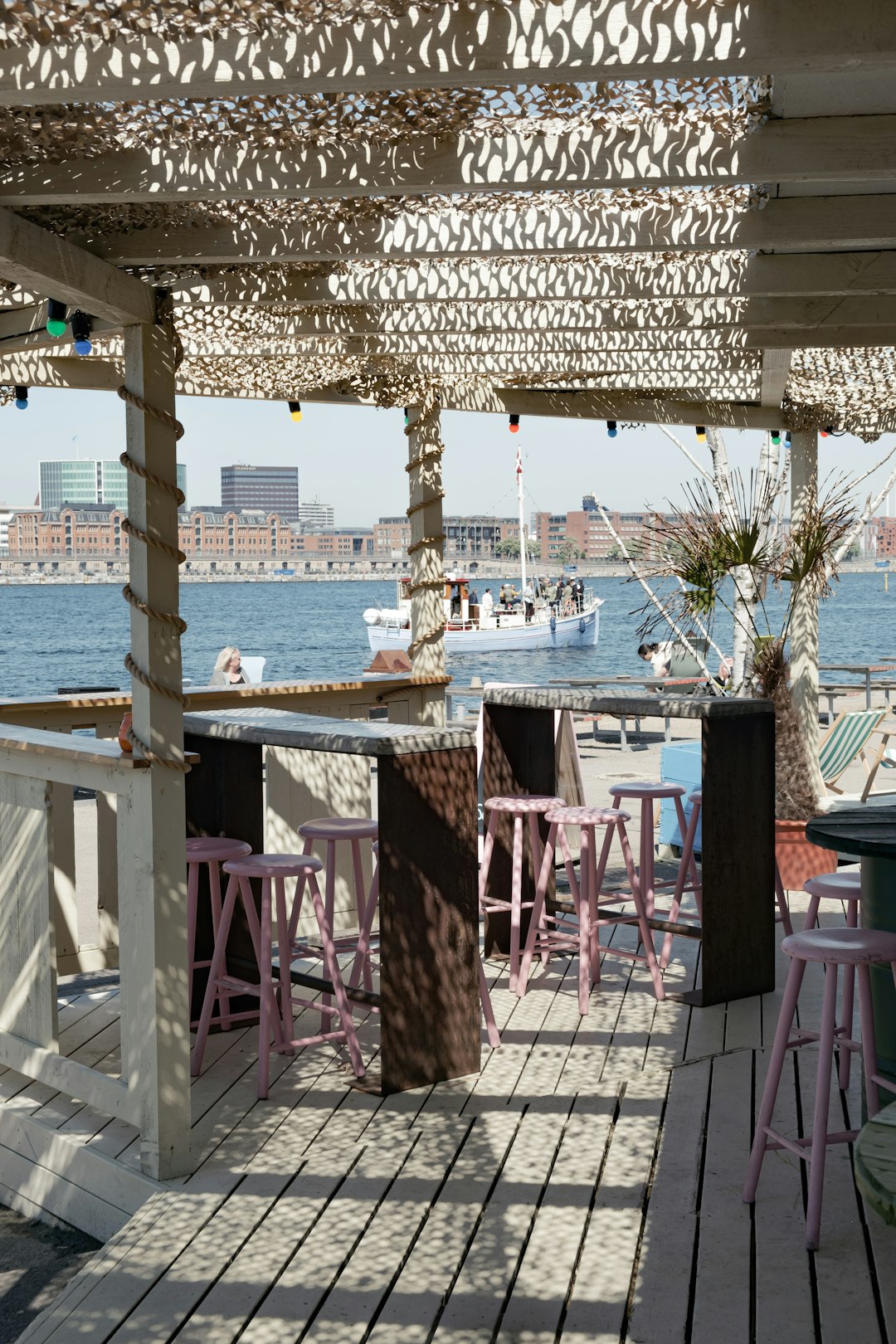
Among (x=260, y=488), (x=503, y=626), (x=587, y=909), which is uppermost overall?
(x=260, y=488)

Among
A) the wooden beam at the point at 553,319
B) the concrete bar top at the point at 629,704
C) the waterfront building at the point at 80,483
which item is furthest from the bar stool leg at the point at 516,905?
the waterfront building at the point at 80,483

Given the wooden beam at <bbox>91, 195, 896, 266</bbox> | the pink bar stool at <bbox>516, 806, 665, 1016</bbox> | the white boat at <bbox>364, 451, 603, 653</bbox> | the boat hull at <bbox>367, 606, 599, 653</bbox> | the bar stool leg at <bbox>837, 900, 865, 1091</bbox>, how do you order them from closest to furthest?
the bar stool leg at <bbox>837, 900, 865, 1091</bbox>
the wooden beam at <bbox>91, 195, 896, 266</bbox>
the pink bar stool at <bbox>516, 806, 665, 1016</bbox>
the white boat at <bbox>364, 451, 603, 653</bbox>
the boat hull at <bbox>367, 606, 599, 653</bbox>

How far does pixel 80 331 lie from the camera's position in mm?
3590

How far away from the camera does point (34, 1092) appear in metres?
4.12

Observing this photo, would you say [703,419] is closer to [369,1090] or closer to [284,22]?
[369,1090]

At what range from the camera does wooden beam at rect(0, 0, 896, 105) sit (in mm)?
2305

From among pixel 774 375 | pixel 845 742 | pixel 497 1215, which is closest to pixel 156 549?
pixel 497 1215

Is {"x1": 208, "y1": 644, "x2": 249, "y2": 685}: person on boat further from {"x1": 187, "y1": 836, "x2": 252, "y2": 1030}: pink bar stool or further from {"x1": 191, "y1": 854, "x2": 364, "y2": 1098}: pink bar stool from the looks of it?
{"x1": 191, "y1": 854, "x2": 364, "y2": 1098}: pink bar stool

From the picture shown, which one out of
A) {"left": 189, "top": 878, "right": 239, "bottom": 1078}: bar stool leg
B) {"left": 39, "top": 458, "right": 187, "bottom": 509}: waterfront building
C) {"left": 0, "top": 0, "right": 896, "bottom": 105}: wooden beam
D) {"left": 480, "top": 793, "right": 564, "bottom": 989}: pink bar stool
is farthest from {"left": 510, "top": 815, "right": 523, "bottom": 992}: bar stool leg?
{"left": 39, "top": 458, "right": 187, "bottom": 509}: waterfront building

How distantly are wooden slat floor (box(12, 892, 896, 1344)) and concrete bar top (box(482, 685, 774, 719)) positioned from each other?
3.51 ft

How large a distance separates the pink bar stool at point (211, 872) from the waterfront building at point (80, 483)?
221 ft

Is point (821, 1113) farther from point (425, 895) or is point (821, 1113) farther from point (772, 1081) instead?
point (425, 895)

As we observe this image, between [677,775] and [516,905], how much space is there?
2612mm

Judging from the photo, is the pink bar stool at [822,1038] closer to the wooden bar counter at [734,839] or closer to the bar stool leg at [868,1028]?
the bar stool leg at [868,1028]
